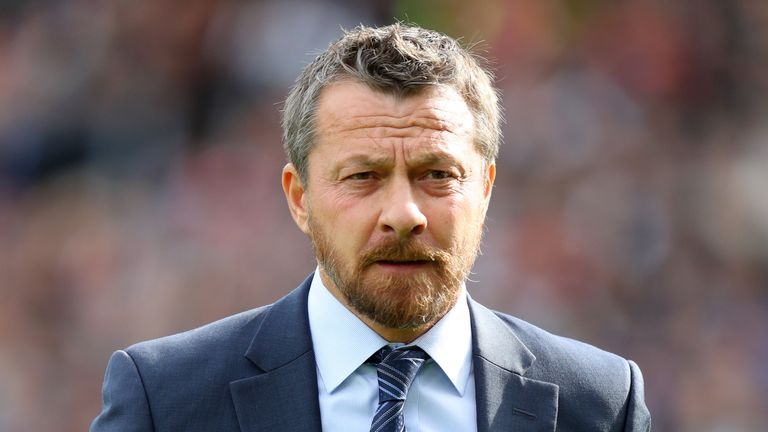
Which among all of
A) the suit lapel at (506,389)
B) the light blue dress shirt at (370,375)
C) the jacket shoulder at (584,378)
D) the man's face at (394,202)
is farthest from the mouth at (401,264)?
the jacket shoulder at (584,378)

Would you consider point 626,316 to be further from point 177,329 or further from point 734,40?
point 177,329

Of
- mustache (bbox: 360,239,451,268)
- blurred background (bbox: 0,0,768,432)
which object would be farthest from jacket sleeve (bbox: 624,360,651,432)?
blurred background (bbox: 0,0,768,432)

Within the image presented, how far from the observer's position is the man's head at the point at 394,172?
2.90m

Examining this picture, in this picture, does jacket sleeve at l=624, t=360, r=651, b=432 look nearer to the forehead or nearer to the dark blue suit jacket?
the dark blue suit jacket

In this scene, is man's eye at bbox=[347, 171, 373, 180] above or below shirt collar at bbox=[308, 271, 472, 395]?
above

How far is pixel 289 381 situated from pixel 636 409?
910 millimetres

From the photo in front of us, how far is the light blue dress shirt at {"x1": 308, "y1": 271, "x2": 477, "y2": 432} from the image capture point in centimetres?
293

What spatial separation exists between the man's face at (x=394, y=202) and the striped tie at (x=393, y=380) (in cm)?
8

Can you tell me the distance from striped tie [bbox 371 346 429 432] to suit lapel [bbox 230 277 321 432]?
0.15 m

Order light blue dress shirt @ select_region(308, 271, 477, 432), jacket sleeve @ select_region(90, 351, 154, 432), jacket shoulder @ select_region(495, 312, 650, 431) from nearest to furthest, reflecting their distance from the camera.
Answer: jacket sleeve @ select_region(90, 351, 154, 432) → light blue dress shirt @ select_region(308, 271, 477, 432) → jacket shoulder @ select_region(495, 312, 650, 431)

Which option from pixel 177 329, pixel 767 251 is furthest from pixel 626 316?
pixel 177 329

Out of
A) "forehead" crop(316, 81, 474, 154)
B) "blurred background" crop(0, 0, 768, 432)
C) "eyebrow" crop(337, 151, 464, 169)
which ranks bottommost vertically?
"blurred background" crop(0, 0, 768, 432)

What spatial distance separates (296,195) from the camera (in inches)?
127

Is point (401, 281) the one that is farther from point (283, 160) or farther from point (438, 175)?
point (283, 160)
